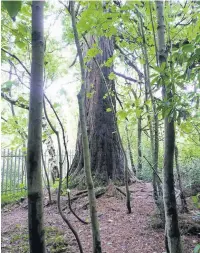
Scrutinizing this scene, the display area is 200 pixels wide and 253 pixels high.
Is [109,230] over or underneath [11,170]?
underneath

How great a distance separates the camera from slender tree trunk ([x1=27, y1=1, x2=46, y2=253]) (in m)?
1.37

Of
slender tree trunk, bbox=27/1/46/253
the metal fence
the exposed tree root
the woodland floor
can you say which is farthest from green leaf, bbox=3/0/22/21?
the metal fence

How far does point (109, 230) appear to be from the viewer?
378 centimetres

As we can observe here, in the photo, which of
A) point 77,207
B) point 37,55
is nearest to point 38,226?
point 37,55

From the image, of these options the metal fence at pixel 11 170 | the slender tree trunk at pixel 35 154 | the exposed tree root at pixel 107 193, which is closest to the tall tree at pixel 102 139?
the exposed tree root at pixel 107 193

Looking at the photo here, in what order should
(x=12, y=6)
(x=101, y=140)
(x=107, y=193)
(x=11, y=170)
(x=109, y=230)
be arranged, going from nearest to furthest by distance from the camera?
(x=12, y=6), (x=109, y=230), (x=107, y=193), (x=101, y=140), (x=11, y=170)

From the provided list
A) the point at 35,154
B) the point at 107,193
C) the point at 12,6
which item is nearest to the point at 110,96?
the point at 107,193

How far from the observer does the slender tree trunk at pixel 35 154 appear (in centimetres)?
137

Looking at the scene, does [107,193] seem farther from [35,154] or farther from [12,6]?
[12,6]

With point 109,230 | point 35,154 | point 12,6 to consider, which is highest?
point 12,6

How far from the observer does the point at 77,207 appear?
495 centimetres

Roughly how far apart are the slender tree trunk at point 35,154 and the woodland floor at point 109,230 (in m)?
1.95

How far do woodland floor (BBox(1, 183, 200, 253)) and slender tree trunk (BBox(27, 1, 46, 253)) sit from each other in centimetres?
195

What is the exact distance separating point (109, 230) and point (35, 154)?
9.41 feet
